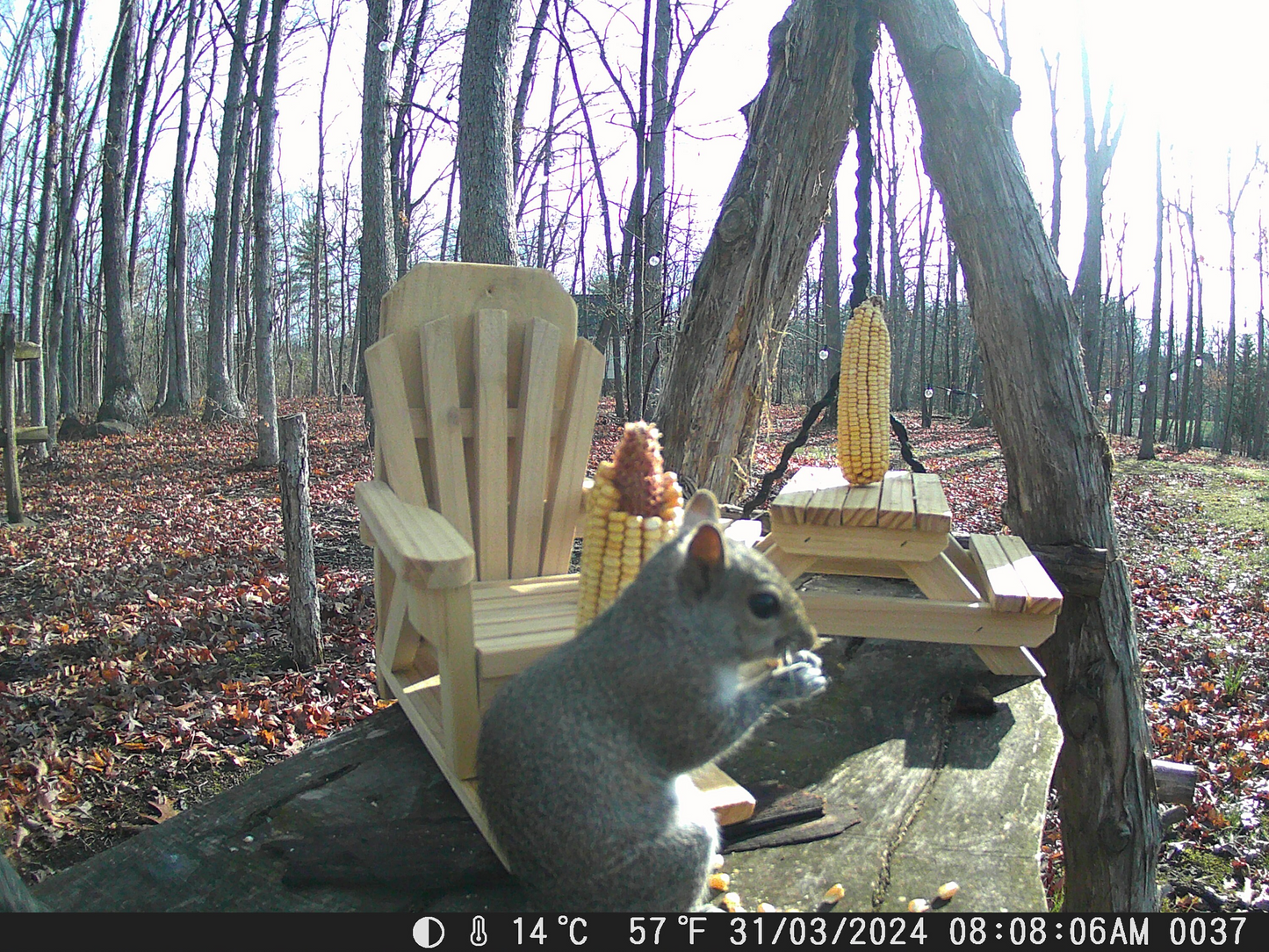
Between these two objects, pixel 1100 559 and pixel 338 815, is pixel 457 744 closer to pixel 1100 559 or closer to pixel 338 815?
pixel 338 815

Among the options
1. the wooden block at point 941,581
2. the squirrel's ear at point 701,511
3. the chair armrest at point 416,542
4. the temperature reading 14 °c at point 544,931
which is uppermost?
the squirrel's ear at point 701,511

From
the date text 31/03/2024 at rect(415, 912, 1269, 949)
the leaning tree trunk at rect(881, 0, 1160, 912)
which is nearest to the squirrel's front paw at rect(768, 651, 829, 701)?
the date text 31/03/2024 at rect(415, 912, 1269, 949)

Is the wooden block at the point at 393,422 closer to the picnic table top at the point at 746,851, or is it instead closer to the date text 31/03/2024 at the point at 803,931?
the picnic table top at the point at 746,851

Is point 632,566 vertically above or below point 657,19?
below

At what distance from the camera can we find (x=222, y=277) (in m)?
14.7

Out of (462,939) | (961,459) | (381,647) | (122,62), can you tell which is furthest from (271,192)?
(961,459)

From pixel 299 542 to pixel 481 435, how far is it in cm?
227

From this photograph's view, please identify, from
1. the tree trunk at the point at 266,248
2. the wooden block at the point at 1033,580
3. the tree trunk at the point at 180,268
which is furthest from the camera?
the tree trunk at the point at 180,268

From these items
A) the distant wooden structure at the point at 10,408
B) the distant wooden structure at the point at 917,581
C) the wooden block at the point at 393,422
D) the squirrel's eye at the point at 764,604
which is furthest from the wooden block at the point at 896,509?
the distant wooden structure at the point at 10,408

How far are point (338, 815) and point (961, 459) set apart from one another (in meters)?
14.9

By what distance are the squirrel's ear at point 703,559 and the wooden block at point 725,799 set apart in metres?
0.69

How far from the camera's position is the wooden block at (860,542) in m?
2.65

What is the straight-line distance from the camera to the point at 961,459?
15.1m

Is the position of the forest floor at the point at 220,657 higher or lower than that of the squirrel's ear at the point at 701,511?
lower
